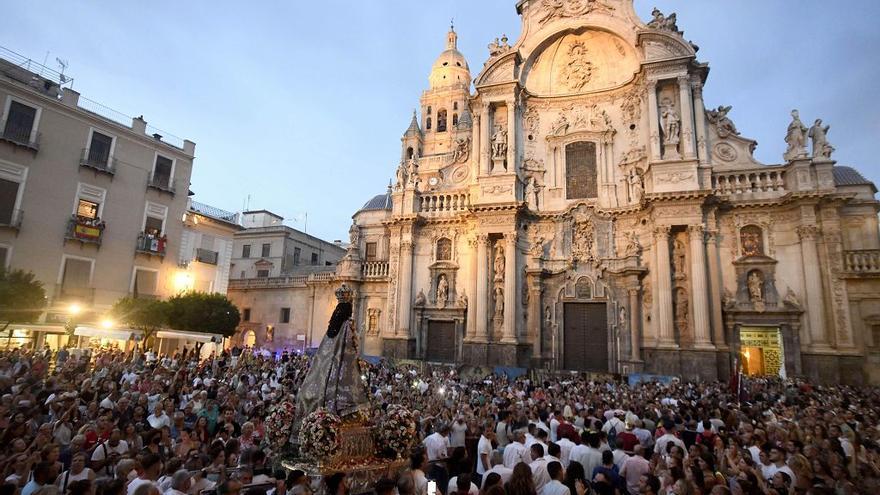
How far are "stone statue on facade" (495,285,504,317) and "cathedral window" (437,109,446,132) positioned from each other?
98.1ft

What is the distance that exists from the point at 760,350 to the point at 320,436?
79.3ft

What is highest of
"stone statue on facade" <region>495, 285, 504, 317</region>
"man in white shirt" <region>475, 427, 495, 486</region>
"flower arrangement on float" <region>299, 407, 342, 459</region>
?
"stone statue on facade" <region>495, 285, 504, 317</region>

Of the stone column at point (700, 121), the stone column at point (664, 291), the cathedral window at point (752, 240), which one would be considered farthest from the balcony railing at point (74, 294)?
the cathedral window at point (752, 240)

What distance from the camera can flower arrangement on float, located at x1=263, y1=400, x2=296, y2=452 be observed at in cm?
677

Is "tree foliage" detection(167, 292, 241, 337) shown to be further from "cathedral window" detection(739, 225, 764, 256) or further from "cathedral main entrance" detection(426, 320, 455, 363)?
"cathedral window" detection(739, 225, 764, 256)

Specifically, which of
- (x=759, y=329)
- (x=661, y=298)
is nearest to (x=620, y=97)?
(x=661, y=298)

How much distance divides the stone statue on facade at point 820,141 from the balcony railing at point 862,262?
15.0 ft

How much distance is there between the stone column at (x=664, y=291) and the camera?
70.9ft

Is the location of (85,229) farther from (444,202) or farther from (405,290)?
(444,202)

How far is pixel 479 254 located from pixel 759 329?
1355 cm

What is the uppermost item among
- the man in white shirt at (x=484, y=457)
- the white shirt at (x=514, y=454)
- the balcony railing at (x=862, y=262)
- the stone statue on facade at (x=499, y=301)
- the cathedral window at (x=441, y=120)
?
the cathedral window at (x=441, y=120)

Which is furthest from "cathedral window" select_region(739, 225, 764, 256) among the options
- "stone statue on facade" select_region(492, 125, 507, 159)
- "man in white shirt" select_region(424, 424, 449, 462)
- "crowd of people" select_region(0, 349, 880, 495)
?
"man in white shirt" select_region(424, 424, 449, 462)

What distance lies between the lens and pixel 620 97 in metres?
26.6

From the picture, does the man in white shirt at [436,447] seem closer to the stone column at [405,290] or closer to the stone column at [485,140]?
the stone column at [405,290]
